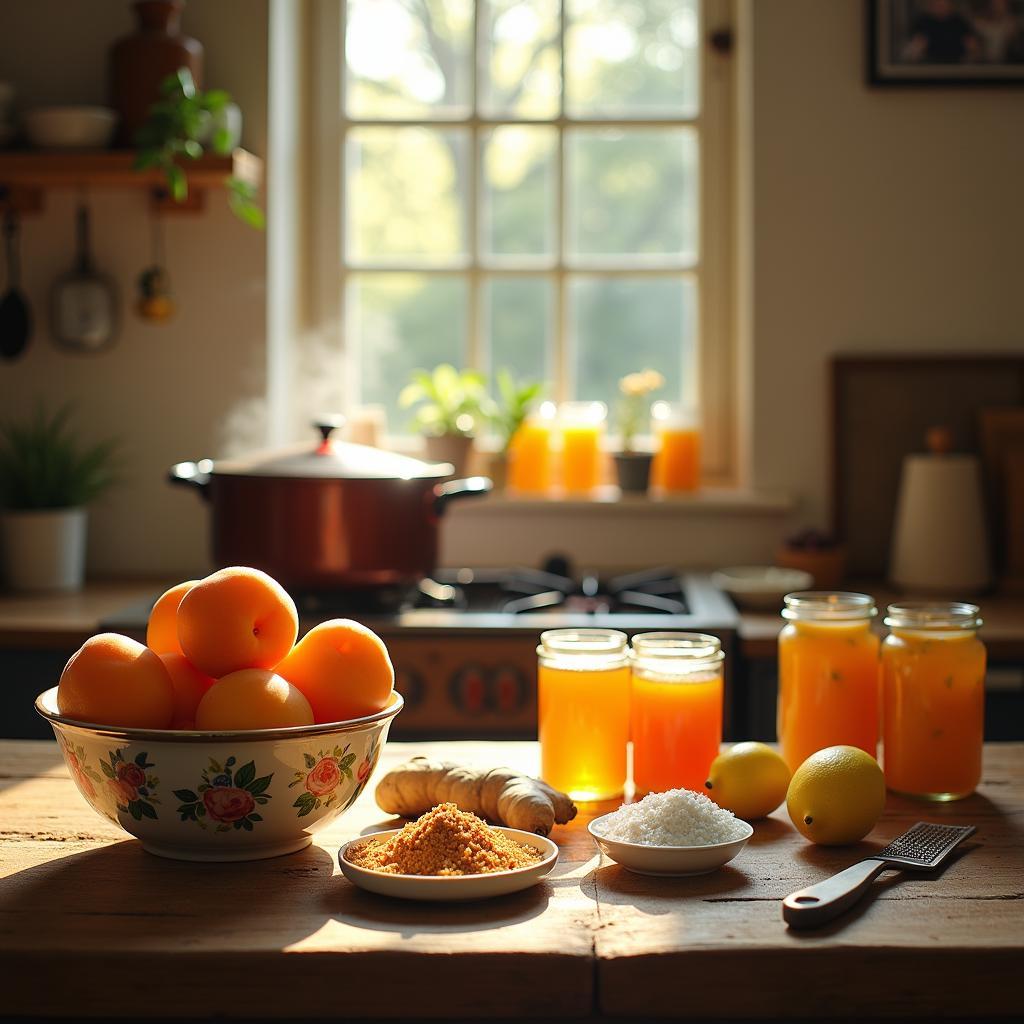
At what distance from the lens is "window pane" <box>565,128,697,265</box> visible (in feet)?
9.61

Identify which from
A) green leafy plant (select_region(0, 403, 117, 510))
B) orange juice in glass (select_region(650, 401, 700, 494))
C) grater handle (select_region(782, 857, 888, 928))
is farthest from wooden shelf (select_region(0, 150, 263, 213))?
grater handle (select_region(782, 857, 888, 928))

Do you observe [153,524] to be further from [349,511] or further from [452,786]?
[452,786]

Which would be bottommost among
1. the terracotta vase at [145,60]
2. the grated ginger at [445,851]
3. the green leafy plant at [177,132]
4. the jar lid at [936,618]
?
the grated ginger at [445,851]

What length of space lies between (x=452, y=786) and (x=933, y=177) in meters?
2.02

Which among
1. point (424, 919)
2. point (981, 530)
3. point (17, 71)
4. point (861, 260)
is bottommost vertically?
→ point (424, 919)

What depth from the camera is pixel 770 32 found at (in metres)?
2.72

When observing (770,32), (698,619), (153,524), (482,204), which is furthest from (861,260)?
(153,524)

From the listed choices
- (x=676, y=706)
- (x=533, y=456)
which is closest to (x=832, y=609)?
(x=676, y=706)

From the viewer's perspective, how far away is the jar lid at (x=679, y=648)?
1212 millimetres

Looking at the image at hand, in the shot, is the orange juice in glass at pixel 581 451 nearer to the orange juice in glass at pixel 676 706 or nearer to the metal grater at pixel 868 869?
the orange juice in glass at pixel 676 706

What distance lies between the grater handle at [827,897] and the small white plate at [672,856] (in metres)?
0.06

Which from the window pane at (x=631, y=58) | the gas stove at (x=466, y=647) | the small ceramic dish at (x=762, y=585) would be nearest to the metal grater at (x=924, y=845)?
the gas stove at (x=466, y=647)

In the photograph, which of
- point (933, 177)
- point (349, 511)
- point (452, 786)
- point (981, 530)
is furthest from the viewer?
point (933, 177)

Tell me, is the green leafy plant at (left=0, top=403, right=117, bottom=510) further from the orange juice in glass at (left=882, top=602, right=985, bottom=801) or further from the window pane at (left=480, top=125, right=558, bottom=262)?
the orange juice in glass at (left=882, top=602, right=985, bottom=801)
